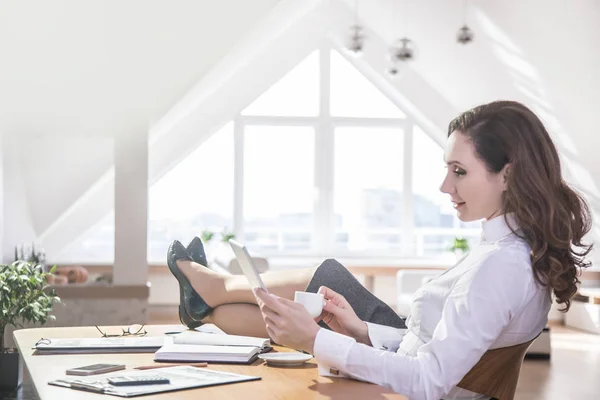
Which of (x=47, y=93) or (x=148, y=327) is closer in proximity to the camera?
(x=148, y=327)

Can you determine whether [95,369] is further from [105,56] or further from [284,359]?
[105,56]

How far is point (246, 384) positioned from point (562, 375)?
4.02m

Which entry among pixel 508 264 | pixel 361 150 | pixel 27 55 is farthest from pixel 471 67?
pixel 508 264

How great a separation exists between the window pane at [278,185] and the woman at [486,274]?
7.45 metres

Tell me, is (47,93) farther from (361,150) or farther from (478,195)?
(361,150)

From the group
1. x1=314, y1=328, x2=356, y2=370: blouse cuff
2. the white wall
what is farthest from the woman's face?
the white wall

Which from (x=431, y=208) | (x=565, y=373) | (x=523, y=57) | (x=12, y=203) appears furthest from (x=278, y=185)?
(x=565, y=373)

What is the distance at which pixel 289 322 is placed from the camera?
166 centimetres

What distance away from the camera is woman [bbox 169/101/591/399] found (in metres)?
1.66

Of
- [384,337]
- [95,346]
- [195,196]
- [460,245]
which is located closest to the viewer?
[95,346]

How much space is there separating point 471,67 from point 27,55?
4179 millimetres

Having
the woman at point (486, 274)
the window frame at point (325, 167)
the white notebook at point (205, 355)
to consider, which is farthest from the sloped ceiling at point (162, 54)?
the woman at point (486, 274)

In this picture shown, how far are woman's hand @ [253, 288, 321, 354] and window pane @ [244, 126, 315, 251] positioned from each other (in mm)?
7647

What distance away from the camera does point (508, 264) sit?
1686 millimetres
